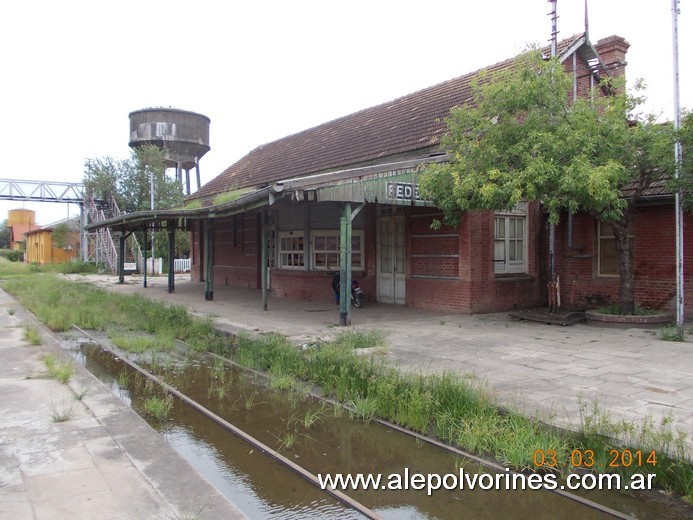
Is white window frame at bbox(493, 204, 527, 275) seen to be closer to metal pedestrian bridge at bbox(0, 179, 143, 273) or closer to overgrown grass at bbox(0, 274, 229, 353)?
overgrown grass at bbox(0, 274, 229, 353)

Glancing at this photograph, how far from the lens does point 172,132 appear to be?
1406 inches

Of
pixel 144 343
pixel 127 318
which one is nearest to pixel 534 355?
pixel 144 343

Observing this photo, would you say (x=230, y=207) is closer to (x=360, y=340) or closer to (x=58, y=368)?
(x=360, y=340)

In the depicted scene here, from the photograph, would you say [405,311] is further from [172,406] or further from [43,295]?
[43,295]

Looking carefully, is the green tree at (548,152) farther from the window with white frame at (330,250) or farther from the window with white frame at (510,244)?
the window with white frame at (330,250)

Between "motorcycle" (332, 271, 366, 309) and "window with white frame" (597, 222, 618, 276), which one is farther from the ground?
"window with white frame" (597, 222, 618, 276)

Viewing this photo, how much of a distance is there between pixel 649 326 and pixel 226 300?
11690 millimetres

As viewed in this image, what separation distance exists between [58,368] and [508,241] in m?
11.0

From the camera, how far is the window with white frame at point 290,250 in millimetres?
17391

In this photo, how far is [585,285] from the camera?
46.2ft

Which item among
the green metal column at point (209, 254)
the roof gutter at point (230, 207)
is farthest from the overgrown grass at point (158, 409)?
the green metal column at point (209, 254)

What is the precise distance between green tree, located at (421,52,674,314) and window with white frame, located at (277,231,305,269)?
278 inches

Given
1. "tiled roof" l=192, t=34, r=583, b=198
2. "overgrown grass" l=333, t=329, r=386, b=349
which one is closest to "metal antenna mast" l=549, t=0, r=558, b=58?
"tiled roof" l=192, t=34, r=583, b=198

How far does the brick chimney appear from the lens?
51.7ft
